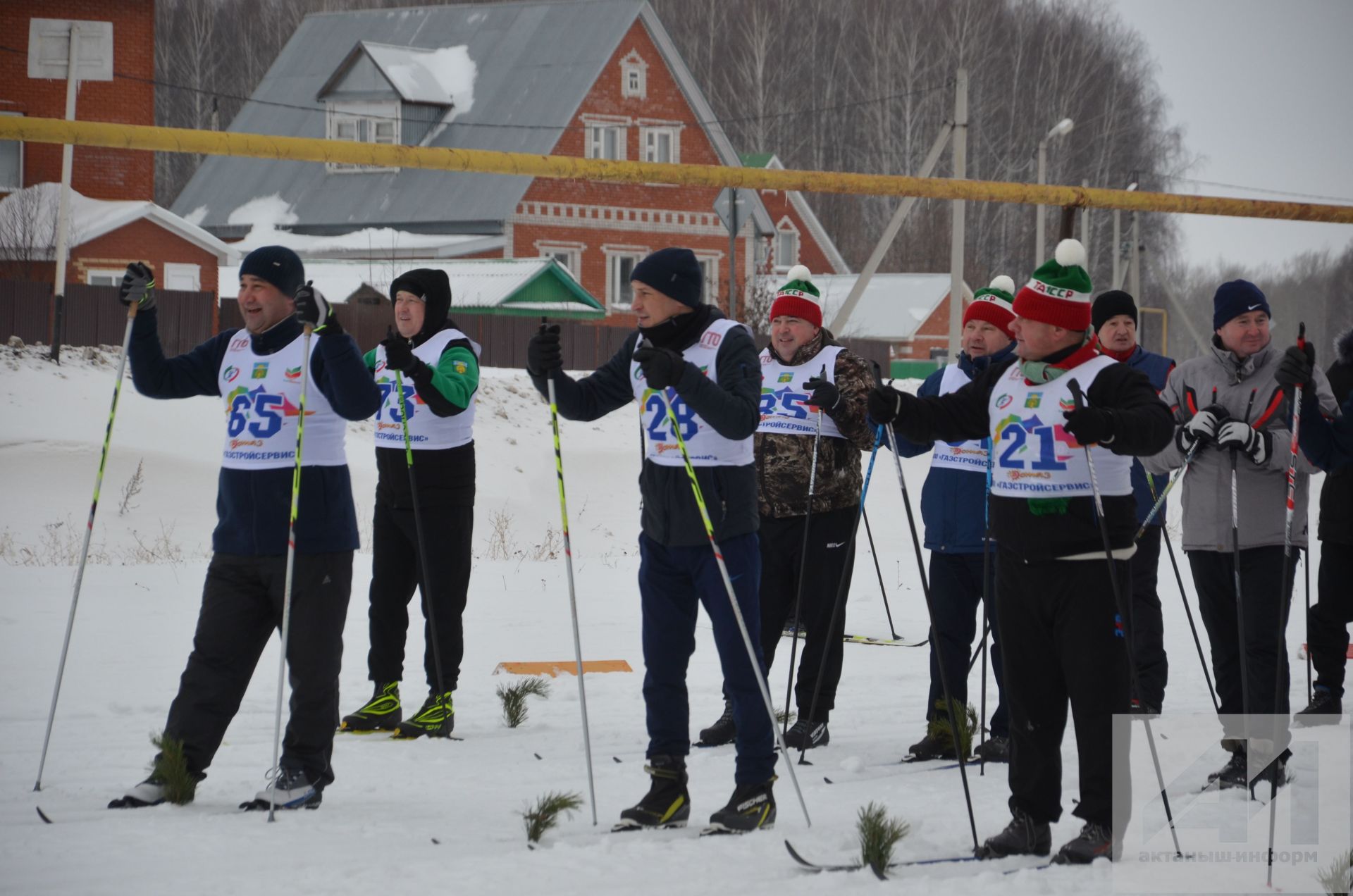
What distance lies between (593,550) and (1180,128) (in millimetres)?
46115

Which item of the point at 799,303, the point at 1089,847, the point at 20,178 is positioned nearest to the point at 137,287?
the point at 799,303

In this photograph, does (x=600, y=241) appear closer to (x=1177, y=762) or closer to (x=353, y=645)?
(x=353, y=645)

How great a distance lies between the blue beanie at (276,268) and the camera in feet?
17.1

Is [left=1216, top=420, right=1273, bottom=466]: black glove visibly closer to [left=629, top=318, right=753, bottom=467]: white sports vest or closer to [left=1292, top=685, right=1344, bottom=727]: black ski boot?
[left=1292, top=685, right=1344, bottom=727]: black ski boot

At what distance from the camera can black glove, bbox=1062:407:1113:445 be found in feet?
13.8

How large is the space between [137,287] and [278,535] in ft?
3.41

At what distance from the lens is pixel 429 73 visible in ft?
109

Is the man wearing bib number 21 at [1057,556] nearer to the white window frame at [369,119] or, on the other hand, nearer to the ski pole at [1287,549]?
the ski pole at [1287,549]

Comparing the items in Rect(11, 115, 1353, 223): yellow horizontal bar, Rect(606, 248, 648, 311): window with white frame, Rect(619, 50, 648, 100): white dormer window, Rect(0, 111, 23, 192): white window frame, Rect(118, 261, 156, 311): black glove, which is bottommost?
Rect(118, 261, 156, 311): black glove

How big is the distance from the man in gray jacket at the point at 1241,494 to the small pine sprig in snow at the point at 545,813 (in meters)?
2.52

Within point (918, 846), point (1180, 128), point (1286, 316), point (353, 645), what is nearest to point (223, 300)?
point (353, 645)

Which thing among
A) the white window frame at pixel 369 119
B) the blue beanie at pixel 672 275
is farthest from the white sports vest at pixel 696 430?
the white window frame at pixel 369 119

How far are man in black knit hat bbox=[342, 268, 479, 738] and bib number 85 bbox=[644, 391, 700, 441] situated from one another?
4.55ft

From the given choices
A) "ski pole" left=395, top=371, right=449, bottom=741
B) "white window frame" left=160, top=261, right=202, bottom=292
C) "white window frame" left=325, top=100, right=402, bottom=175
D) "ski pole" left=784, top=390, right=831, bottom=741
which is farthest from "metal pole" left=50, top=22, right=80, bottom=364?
"ski pole" left=784, top=390, right=831, bottom=741
